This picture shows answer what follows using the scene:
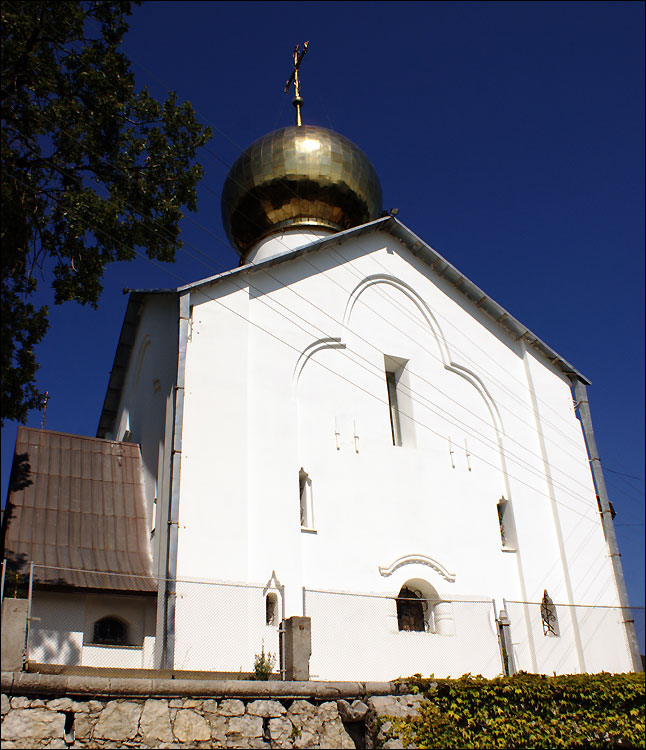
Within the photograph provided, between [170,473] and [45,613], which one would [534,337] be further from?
[45,613]

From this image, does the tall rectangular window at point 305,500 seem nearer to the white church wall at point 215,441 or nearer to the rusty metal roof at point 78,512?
the white church wall at point 215,441

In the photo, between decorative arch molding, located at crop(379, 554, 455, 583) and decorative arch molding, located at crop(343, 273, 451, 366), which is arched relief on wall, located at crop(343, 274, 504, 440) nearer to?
decorative arch molding, located at crop(343, 273, 451, 366)

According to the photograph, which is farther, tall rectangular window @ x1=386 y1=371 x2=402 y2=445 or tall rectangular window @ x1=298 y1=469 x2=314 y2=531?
tall rectangular window @ x1=386 y1=371 x2=402 y2=445

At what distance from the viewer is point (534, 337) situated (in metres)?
17.7

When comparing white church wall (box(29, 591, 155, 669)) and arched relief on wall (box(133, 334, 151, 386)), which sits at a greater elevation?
arched relief on wall (box(133, 334, 151, 386))

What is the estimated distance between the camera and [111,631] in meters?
11.8

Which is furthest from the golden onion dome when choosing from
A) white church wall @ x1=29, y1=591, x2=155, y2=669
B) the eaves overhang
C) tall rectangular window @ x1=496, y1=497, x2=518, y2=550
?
white church wall @ x1=29, y1=591, x2=155, y2=669

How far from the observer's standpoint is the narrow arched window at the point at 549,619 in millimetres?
14594

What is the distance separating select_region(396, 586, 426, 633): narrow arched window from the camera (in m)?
13.7

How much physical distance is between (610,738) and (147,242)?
10.1 meters

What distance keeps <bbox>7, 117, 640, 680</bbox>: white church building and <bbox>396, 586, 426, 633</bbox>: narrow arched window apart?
0.04 m

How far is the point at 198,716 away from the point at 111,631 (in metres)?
3.36

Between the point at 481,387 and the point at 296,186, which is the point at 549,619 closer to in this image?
the point at 481,387

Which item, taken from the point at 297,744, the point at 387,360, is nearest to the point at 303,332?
the point at 387,360
